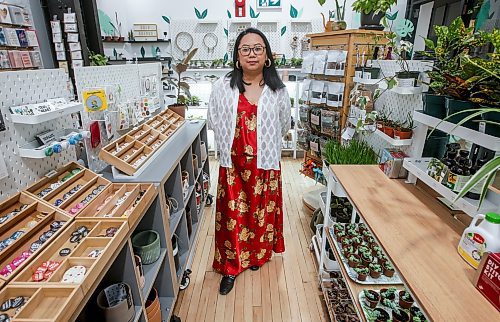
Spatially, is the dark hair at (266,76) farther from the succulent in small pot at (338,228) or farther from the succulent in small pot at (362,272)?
the succulent in small pot at (362,272)

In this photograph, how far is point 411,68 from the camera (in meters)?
1.65

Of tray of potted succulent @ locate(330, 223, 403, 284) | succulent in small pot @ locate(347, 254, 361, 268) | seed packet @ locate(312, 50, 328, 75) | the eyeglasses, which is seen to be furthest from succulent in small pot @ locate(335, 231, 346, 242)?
seed packet @ locate(312, 50, 328, 75)

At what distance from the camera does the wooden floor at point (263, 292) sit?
1.86 m

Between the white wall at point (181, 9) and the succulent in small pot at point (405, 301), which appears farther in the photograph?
the white wall at point (181, 9)

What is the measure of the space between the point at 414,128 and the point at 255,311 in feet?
4.97

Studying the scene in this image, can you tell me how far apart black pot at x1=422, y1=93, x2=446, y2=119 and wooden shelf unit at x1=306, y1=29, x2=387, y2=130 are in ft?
3.56

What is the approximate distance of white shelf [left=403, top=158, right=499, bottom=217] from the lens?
979mm

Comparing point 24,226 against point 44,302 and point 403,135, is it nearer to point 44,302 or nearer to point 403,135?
point 44,302

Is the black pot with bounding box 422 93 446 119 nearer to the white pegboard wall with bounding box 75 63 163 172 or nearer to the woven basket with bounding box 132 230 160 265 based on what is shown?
the woven basket with bounding box 132 230 160 265

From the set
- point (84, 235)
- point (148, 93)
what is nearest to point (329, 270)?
point (84, 235)

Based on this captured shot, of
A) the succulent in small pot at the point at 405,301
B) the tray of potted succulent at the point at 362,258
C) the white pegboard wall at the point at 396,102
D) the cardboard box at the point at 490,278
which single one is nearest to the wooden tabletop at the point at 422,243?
the cardboard box at the point at 490,278

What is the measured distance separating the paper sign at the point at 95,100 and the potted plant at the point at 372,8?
1.75 metres

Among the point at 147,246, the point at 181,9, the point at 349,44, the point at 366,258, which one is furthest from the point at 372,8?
the point at 181,9

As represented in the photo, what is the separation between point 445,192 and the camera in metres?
1.10
